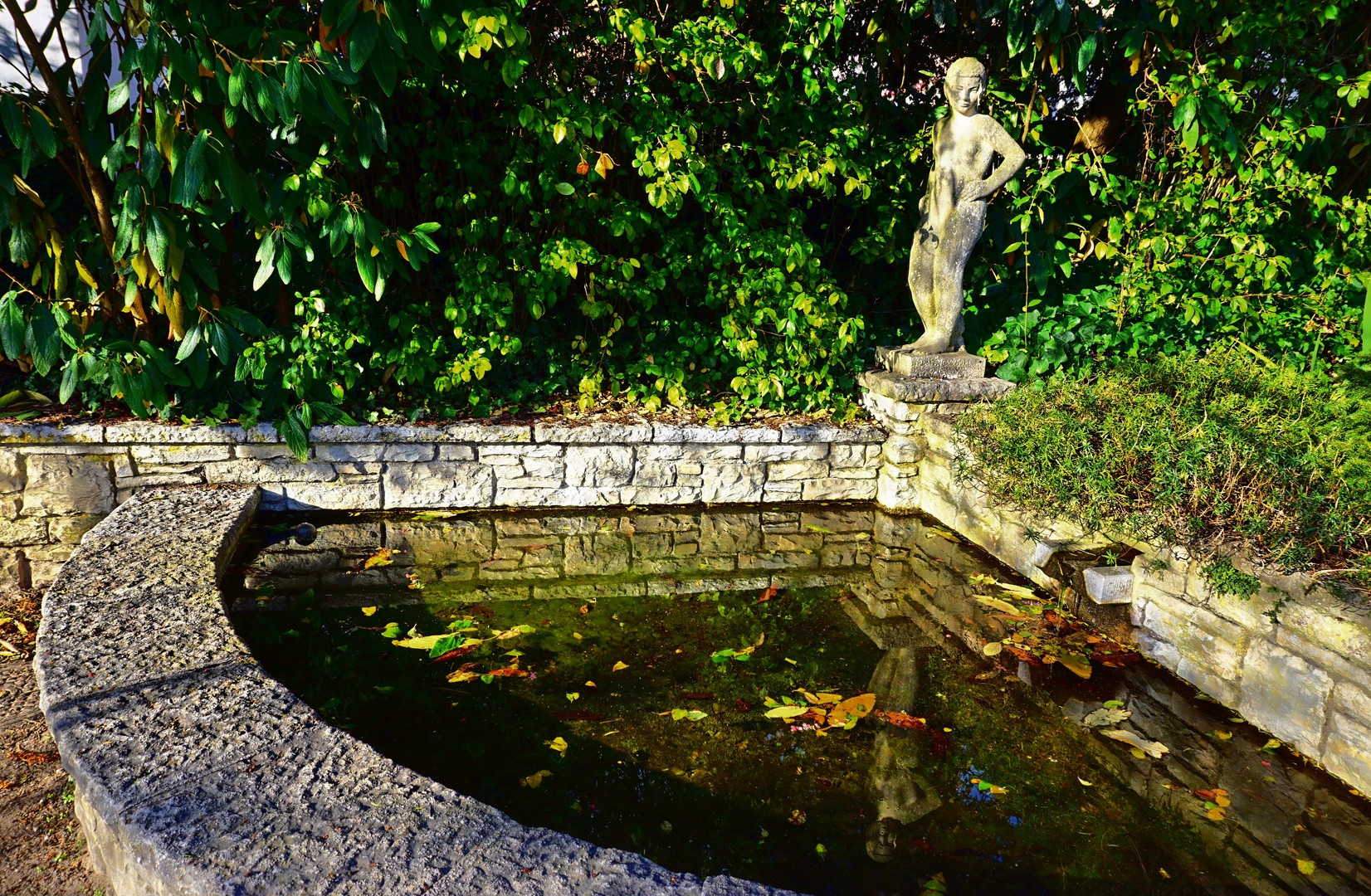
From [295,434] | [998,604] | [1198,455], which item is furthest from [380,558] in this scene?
[1198,455]

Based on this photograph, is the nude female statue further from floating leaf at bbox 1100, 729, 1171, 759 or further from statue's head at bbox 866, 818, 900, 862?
statue's head at bbox 866, 818, 900, 862

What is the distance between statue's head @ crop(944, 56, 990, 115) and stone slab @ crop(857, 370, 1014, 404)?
4.57 feet

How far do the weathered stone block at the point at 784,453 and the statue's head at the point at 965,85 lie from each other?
1.91m

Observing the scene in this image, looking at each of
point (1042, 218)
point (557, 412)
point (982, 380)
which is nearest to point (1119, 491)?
point (982, 380)

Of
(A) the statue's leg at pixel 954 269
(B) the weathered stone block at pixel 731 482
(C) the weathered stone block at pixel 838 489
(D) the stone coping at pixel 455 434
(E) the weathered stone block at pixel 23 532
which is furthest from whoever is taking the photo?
(C) the weathered stone block at pixel 838 489

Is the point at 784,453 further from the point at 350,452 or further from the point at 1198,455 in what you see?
the point at 350,452

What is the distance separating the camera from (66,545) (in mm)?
3920

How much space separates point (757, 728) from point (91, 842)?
1.73m

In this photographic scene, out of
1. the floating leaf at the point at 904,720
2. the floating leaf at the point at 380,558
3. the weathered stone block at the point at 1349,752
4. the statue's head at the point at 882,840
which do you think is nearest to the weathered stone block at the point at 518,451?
the floating leaf at the point at 380,558

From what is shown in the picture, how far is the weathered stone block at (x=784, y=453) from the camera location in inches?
186

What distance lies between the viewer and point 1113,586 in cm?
316

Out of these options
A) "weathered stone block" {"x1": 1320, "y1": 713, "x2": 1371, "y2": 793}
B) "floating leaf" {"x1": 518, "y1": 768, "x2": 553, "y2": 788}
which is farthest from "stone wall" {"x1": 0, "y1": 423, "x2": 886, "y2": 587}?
"weathered stone block" {"x1": 1320, "y1": 713, "x2": 1371, "y2": 793}

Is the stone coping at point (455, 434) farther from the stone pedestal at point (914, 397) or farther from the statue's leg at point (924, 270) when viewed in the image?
the statue's leg at point (924, 270)

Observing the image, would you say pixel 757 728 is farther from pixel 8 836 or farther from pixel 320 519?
pixel 320 519
